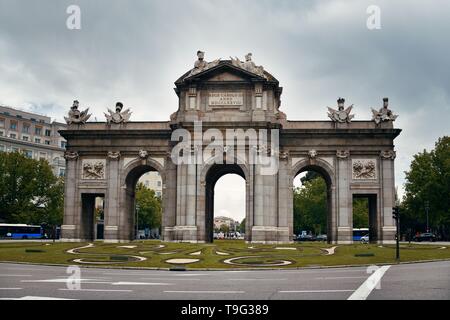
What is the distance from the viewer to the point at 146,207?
429ft

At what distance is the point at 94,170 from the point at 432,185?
178ft

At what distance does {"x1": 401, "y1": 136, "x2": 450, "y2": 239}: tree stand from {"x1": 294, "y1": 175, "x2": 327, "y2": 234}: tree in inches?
921

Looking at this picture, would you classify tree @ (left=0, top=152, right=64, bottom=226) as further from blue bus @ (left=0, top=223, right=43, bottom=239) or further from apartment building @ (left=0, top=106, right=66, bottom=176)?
apartment building @ (left=0, top=106, right=66, bottom=176)

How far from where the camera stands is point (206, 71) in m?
64.4

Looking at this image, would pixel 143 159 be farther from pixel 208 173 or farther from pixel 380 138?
pixel 380 138

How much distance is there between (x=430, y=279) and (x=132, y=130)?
1925 inches

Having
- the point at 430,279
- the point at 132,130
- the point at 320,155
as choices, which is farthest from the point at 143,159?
the point at 430,279

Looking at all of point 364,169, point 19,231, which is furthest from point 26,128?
point 364,169

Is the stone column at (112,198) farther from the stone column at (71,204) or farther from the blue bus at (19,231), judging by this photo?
the blue bus at (19,231)

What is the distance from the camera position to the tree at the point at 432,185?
288 ft

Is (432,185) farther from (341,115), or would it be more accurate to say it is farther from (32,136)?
(32,136)

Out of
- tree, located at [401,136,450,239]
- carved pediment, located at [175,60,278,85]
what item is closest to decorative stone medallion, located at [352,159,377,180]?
carved pediment, located at [175,60,278,85]

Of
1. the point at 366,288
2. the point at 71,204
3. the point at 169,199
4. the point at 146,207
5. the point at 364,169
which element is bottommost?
the point at 366,288

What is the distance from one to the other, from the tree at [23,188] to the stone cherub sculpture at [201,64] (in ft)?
161
